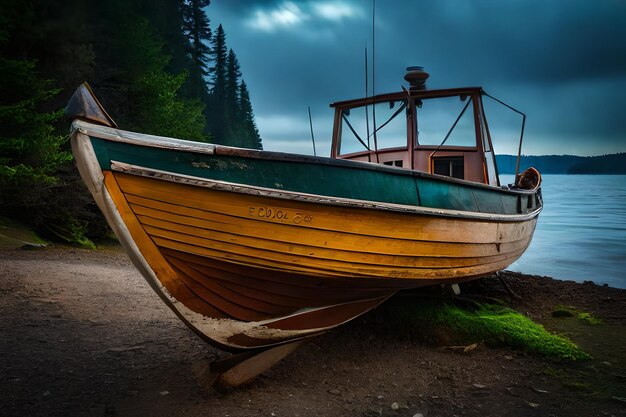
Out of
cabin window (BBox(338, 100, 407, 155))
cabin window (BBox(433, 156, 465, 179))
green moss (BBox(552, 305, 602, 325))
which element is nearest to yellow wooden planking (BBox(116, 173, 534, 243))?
cabin window (BBox(433, 156, 465, 179))

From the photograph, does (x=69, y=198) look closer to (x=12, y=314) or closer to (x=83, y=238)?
(x=83, y=238)

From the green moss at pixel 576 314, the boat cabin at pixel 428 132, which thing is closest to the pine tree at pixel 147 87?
the boat cabin at pixel 428 132

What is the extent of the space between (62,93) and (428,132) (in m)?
10.9

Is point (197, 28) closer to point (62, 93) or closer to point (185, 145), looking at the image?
point (62, 93)

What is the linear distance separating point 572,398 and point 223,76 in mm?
45253

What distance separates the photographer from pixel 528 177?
8.61 metres

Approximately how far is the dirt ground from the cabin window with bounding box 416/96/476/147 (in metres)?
2.82

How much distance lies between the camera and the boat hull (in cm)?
292

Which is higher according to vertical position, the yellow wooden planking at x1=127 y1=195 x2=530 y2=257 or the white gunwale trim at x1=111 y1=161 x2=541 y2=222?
the white gunwale trim at x1=111 y1=161 x2=541 y2=222

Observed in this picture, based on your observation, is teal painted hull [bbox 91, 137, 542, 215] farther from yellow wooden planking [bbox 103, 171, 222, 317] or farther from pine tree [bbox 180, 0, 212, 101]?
pine tree [bbox 180, 0, 212, 101]

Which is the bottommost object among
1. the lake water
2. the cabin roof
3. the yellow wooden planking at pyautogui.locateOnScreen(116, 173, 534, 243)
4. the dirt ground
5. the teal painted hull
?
the lake water

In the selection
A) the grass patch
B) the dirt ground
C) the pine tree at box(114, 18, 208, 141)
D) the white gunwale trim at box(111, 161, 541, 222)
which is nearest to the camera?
the white gunwale trim at box(111, 161, 541, 222)

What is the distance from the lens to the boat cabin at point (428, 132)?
613 cm

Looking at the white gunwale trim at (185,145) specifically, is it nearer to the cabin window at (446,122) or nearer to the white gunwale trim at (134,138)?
the white gunwale trim at (134,138)
